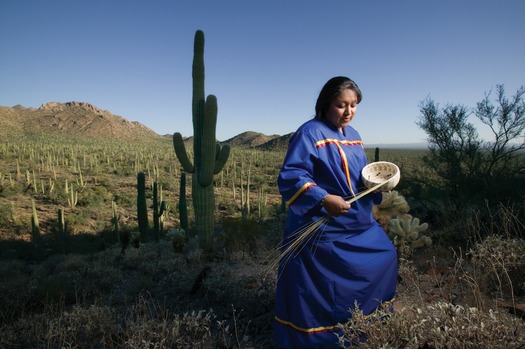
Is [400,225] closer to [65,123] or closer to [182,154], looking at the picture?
[182,154]

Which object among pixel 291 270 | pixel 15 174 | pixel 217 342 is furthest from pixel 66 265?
pixel 15 174

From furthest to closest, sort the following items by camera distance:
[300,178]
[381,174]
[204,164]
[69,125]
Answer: [69,125]
[204,164]
[381,174]
[300,178]

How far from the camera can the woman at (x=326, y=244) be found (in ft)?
6.28

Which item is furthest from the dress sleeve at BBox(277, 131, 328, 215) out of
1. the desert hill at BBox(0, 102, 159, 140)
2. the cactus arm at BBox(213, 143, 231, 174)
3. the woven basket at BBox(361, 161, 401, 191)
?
the desert hill at BBox(0, 102, 159, 140)

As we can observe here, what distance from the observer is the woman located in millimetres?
1915

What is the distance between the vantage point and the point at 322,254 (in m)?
1.96

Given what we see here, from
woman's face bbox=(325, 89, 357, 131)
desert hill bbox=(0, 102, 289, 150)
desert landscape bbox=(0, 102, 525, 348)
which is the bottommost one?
desert landscape bbox=(0, 102, 525, 348)

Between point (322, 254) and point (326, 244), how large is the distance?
7cm

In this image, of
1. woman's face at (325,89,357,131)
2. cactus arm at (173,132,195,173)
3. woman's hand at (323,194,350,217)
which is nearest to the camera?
woman's hand at (323,194,350,217)

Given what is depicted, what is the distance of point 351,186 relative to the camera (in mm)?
2100

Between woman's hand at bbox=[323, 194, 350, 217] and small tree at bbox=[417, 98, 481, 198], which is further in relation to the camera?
small tree at bbox=[417, 98, 481, 198]

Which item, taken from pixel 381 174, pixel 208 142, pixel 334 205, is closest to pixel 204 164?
pixel 208 142

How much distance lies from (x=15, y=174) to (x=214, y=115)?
1965cm

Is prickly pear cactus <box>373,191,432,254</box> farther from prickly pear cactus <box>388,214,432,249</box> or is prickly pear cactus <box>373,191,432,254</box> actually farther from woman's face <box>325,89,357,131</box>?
woman's face <box>325,89,357,131</box>
